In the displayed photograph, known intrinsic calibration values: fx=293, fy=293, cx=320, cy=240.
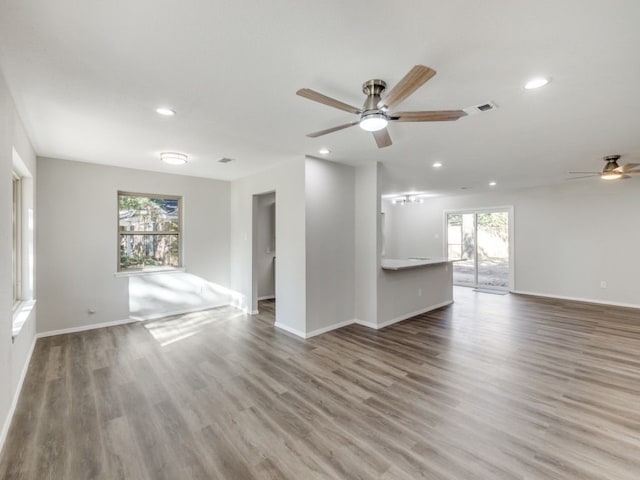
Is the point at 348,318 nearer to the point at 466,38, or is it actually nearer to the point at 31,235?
the point at 466,38

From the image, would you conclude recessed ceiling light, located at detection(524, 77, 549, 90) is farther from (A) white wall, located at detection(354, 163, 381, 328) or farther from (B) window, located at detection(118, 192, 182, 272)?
(B) window, located at detection(118, 192, 182, 272)

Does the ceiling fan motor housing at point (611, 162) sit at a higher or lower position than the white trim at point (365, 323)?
higher

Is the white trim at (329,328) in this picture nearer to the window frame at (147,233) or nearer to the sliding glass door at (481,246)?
the window frame at (147,233)

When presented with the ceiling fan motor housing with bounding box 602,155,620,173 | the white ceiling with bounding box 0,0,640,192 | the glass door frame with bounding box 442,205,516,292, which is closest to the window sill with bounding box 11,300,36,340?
the white ceiling with bounding box 0,0,640,192

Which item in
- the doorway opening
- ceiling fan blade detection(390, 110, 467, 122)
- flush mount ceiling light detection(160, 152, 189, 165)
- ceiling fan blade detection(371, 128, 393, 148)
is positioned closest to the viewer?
ceiling fan blade detection(390, 110, 467, 122)

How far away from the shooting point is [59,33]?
160 cm

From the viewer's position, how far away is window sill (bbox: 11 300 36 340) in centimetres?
262

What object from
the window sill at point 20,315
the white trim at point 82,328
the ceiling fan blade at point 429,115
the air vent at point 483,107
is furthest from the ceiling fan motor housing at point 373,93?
the white trim at point 82,328

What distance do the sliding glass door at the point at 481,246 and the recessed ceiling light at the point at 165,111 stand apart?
6865 mm

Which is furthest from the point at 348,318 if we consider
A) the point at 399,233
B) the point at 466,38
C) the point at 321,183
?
the point at 399,233

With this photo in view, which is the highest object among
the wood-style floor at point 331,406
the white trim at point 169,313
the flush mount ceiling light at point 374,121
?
the flush mount ceiling light at point 374,121

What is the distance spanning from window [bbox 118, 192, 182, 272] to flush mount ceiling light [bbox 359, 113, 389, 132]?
14.0ft

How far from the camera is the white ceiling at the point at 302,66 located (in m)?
1.46

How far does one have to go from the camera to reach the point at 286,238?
171 inches
